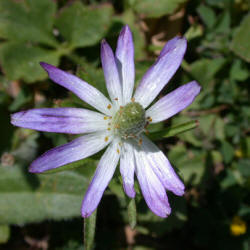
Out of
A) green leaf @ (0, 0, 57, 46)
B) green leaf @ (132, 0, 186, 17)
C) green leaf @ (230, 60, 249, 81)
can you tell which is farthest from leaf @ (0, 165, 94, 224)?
green leaf @ (230, 60, 249, 81)

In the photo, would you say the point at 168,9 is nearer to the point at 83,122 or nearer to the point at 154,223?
the point at 83,122

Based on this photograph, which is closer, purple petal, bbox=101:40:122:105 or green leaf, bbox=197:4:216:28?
purple petal, bbox=101:40:122:105

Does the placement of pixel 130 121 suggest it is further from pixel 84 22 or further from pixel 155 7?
pixel 155 7

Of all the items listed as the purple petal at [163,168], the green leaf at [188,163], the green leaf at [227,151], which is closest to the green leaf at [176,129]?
the purple petal at [163,168]

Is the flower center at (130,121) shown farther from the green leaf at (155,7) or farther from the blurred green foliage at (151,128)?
the green leaf at (155,7)

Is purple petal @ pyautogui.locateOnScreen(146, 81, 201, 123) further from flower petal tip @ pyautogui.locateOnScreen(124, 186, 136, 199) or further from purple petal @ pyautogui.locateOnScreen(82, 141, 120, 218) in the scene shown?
flower petal tip @ pyautogui.locateOnScreen(124, 186, 136, 199)

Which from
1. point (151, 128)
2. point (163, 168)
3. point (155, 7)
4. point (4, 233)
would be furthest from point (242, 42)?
point (4, 233)
